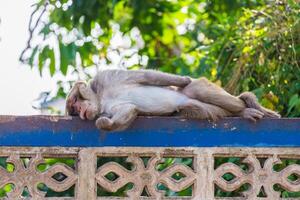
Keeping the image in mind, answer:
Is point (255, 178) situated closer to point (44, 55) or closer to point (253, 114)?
point (253, 114)

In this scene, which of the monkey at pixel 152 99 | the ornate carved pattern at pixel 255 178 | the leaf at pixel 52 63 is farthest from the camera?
the leaf at pixel 52 63

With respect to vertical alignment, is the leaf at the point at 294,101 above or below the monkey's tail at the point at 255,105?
above

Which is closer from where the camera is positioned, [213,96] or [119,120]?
[119,120]

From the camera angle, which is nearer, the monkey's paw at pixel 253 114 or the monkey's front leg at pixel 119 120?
the monkey's front leg at pixel 119 120

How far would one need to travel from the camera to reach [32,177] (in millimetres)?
5074

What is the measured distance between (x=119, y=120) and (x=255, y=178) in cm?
79

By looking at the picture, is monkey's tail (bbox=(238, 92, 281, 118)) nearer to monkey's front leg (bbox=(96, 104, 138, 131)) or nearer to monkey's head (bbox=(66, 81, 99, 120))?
monkey's front leg (bbox=(96, 104, 138, 131))

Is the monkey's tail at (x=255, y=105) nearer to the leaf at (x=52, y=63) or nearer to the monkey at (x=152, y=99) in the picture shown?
the monkey at (x=152, y=99)

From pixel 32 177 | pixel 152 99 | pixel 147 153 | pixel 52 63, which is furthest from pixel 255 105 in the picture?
pixel 52 63

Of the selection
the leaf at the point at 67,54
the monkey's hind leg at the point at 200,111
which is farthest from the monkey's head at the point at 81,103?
the leaf at the point at 67,54

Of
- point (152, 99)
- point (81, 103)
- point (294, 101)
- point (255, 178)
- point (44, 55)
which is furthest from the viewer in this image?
point (44, 55)

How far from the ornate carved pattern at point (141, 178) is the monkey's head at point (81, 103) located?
0.30m

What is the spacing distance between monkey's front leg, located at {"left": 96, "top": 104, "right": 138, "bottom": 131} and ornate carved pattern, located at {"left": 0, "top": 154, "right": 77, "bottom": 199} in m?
0.30

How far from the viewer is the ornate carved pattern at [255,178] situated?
17.0ft
